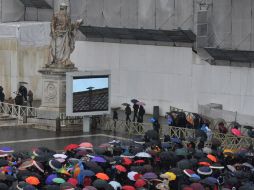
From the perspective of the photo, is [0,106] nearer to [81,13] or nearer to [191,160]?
[81,13]

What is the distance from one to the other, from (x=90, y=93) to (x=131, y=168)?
520 inches

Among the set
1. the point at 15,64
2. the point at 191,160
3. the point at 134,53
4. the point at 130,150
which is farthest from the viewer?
the point at 15,64

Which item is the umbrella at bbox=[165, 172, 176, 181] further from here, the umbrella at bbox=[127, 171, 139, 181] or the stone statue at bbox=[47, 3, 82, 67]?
the stone statue at bbox=[47, 3, 82, 67]

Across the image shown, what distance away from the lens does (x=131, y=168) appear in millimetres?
25094

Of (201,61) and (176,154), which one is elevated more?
(201,61)

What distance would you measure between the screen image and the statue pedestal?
1.89m

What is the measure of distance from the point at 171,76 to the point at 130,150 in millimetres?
16592

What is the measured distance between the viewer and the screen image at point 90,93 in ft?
124

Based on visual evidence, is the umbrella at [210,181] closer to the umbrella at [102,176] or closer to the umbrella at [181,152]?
→ the umbrella at [102,176]

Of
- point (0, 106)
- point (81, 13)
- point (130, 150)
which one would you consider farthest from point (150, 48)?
point (130, 150)

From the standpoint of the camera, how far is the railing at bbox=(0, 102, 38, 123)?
40844mm

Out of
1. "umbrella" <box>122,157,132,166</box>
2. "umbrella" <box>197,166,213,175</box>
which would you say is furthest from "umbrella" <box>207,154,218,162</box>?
"umbrella" <box>122,157,132,166</box>

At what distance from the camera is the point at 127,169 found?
83.6 feet

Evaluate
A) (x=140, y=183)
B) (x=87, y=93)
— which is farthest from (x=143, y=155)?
(x=87, y=93)
